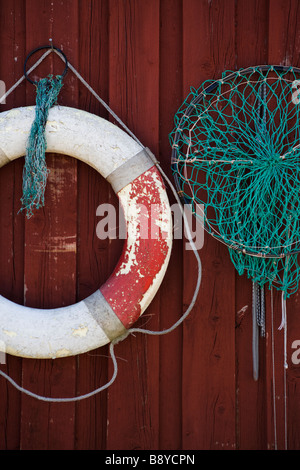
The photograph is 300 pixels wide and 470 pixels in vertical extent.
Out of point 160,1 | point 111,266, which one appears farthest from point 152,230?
point 160,1

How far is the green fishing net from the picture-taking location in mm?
1888

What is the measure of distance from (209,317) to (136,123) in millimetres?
755

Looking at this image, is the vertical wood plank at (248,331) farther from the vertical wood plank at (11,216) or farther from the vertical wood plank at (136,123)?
the vertical wood plank at (11,216)

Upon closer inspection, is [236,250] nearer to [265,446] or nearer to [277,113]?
[277,113]

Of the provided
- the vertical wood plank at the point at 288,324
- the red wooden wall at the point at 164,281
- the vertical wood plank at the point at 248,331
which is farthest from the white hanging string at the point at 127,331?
the vertical wood plank at the point at 288,324

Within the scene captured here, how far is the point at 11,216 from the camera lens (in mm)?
2029

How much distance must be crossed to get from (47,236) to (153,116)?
0.59 metres

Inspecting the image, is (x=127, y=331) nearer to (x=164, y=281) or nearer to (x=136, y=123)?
(x=164, y=281)

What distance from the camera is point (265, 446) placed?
6.46ft

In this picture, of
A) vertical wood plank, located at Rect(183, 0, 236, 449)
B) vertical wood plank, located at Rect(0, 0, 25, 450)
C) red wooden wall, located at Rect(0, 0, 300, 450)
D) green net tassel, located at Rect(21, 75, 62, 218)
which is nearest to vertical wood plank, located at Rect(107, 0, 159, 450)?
red wooden wall, located at Rect(0, 0, 300, 450)

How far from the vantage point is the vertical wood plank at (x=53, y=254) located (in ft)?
6.54

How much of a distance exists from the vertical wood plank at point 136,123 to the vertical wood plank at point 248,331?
299 mm

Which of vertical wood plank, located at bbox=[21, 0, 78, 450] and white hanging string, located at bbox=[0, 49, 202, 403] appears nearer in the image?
white hanging string, located at bbox=[0, 49, 202, 403]

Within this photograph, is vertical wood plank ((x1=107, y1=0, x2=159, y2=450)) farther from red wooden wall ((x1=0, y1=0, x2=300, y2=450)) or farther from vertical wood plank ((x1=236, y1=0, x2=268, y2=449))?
vertical wood plank ((x1=236, y1=0, x2=268, y2=449))
